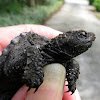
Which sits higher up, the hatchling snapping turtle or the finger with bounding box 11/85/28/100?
the hatchling snapping turtle

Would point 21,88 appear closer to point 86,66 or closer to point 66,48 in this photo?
point 66,48

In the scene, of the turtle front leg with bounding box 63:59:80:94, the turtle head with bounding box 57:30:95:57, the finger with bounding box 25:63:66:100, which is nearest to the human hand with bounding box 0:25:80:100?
the finger with bounding box 25:63:66:100

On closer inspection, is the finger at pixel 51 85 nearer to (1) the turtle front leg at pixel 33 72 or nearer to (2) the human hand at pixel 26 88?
(2) the human hand at pixel 26 88

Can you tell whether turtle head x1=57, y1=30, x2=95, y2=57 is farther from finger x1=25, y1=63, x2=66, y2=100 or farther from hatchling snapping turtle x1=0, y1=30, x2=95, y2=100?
finger x1=25, y1=63, x2=66, y2=100

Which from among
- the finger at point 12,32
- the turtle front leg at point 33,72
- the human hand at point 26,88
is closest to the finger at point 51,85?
the human hand at point 26,88

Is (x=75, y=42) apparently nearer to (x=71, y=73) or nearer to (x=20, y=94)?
(x=71, y=73)

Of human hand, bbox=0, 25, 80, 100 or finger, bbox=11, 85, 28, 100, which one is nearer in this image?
human hand, bbox=0, 25, 80, 100
